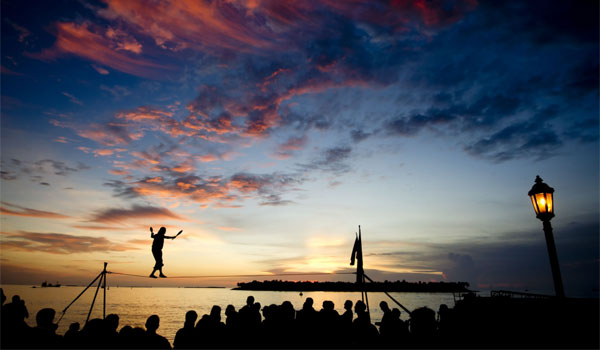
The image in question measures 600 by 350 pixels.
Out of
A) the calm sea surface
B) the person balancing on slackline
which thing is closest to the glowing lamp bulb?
the person balancing on slackline

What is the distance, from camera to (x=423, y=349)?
562cm

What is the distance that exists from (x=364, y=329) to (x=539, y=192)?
4266 mm

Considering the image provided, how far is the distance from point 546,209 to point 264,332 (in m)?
5.89

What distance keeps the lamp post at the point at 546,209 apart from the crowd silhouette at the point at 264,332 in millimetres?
1403

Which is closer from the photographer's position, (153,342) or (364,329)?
(153,342)

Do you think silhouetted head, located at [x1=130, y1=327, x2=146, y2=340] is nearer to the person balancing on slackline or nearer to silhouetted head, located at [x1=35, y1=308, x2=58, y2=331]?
silhouetted head, located at [x1=35, y1=308, x2=58, y2=331]

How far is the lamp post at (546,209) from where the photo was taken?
5039 mm

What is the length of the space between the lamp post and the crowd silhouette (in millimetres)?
1403

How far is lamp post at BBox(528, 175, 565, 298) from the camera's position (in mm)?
5039

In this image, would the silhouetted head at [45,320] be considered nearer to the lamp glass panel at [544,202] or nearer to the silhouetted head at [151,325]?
the silhouetted head at [151,325]

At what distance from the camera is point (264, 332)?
6.54 m

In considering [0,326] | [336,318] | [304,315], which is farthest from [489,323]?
[0,326]

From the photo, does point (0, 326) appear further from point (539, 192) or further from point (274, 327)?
point (539, 192)

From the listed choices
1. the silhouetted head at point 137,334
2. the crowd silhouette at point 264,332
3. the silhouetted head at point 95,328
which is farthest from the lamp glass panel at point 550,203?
the silhouetted head at point 95,328
